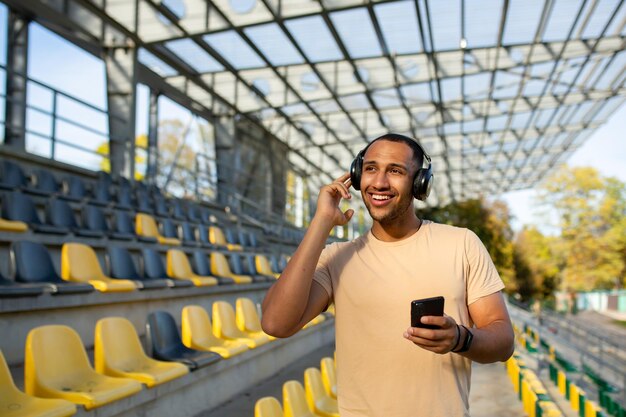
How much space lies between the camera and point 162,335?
3.84 metres

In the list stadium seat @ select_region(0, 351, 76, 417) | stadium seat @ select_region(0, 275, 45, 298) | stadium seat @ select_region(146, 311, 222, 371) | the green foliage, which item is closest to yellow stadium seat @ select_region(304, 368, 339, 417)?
stadium seat @ select_region(146, 311, 222, 371)

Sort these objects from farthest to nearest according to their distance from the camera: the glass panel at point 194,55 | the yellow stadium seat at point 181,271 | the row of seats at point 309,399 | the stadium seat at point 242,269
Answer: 1. the glass panel at point 194,55
2. the stadium seat at point 242,269
3. the yellow stadium seat at point 181,271
4. the row of seats at point 309,399

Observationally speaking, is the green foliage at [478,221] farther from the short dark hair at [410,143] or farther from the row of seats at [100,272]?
the short dark hair at [410,143]

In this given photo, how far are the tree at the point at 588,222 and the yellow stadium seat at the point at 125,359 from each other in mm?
35919

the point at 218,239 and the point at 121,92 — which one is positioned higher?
the point at 121,92

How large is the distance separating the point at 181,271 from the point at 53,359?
2732mm

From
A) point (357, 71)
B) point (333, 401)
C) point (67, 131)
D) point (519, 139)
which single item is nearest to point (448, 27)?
point (357, 71)

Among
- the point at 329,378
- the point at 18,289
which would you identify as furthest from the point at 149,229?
the point at 329,378

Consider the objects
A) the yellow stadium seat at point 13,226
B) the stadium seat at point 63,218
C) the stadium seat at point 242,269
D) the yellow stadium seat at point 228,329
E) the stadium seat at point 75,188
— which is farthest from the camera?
the stadium seat at point 242,269

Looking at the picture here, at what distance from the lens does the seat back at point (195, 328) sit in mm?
4145

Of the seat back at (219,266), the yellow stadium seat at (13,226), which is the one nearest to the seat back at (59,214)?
the yellow stadium seat at (13,226)

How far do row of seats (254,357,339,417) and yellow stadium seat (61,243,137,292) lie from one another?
5.07 feet

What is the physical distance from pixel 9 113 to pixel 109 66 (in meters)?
2.57

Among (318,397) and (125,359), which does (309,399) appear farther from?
(125,359)
